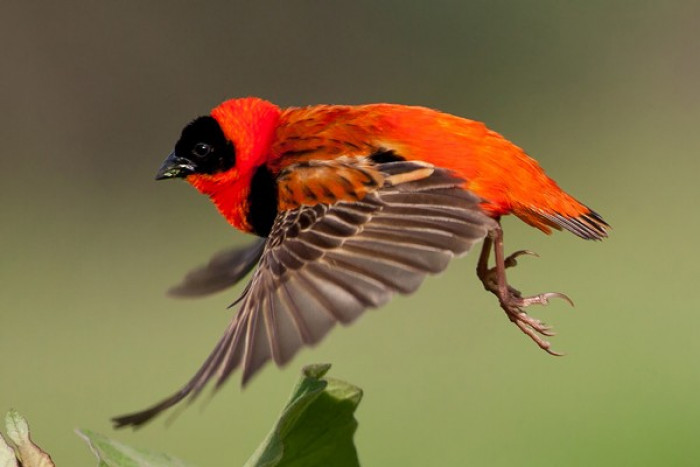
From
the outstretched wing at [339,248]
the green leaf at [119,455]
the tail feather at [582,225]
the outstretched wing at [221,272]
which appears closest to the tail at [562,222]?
the tail feather at [582,225]

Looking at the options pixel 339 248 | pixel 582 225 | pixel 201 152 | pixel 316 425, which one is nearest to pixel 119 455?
pixel 316 425

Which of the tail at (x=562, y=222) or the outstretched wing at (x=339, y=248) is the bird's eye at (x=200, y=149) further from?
the tail at (x=562, y=222)

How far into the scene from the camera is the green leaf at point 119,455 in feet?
4.57

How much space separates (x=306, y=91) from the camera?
9.32 metres

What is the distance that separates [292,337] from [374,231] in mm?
397

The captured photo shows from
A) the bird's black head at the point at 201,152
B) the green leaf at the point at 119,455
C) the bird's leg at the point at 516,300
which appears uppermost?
the bird's black head at the point at 201,152

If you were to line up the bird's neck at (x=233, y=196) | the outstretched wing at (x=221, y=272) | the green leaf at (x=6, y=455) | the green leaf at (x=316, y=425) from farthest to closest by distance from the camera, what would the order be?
the outstretched wing at (x=221, y=272) → the bird's neck at (x=233, y=196) → the green leaf at (x=316, y=425) → the green leaf at (x=6, y=455)

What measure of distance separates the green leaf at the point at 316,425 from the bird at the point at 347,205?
540 millimetres

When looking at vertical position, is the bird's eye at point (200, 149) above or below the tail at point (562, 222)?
below

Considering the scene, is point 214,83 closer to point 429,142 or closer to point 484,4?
point 484,4

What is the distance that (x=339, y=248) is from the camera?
271 centimetres

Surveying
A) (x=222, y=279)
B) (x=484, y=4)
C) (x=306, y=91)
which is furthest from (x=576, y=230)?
(x=484, y=4)

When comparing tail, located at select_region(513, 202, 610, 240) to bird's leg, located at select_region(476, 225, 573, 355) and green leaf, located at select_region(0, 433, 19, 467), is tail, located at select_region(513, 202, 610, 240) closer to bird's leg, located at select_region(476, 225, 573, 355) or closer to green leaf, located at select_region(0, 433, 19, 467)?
bird's leg, located at select_region(476, 225, 573, 355)

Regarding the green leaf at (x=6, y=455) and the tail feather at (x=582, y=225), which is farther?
the tail feather at (x=582, y=225)
